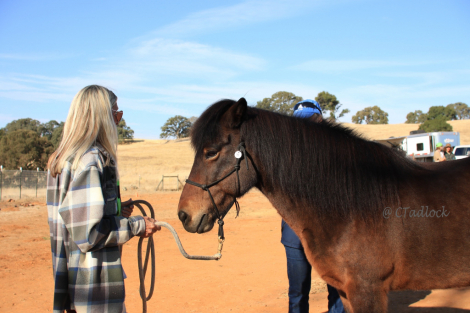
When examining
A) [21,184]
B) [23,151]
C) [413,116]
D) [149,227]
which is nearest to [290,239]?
[149,227]

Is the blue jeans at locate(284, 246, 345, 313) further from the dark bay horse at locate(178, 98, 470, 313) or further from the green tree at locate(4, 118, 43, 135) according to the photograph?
the green tree at locate(4, 118, 43, 135)

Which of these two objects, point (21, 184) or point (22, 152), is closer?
point (21, 184)

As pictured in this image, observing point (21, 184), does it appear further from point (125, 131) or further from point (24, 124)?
point (24, 124)

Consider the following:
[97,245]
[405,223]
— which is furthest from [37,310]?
[405,223]

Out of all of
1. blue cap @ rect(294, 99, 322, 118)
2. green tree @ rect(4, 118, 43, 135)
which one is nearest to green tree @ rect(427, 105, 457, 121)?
blue cap @ rect(294, 99, 322, 118)

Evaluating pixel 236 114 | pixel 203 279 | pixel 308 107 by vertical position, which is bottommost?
pixel 203 279

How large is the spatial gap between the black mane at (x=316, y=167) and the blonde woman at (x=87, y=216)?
0.78 meters

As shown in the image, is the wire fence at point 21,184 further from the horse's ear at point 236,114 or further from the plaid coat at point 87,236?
the horse's ear at point 236,114

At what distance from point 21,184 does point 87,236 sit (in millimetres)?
22012

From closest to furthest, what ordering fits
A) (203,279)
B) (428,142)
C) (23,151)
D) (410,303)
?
(410,303) < (203,279) < (428,142) < (23,151)

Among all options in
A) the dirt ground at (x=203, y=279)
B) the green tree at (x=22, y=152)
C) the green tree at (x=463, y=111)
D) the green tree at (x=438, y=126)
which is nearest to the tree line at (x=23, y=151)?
the green tree at (x=22, y=152)

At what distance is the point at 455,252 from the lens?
2.38 metres

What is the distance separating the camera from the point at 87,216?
198 cm

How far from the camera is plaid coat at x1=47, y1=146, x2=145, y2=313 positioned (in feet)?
6.52
